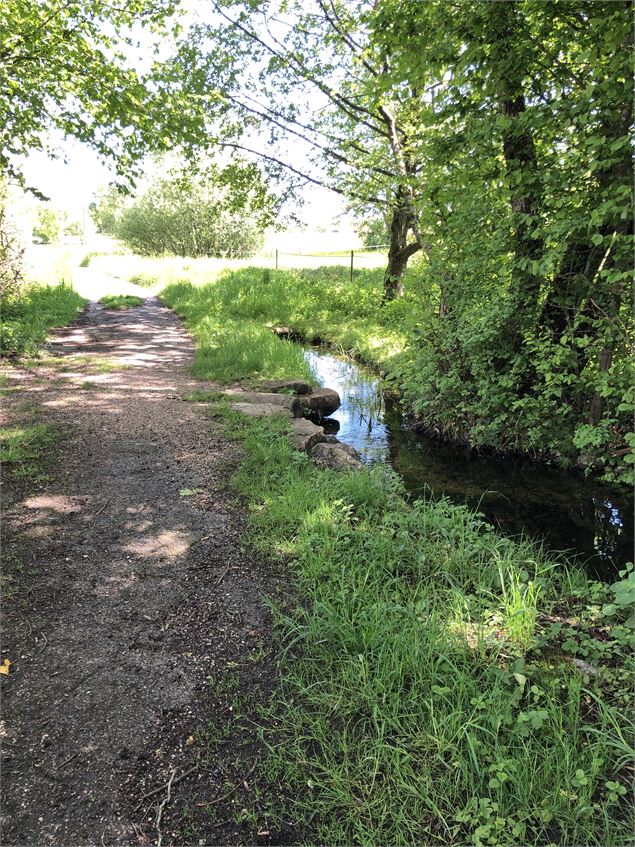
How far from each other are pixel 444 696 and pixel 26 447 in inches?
175

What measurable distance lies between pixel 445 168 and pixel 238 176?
8.54 m

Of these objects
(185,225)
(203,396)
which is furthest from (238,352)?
(185,225)

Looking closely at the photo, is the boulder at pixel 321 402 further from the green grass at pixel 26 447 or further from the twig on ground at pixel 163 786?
the twig on ground at pixel 163 786

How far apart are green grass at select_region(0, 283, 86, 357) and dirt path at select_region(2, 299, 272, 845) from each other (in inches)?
171

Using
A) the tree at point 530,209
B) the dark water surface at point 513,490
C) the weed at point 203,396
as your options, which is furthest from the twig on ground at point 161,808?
the weed at point 203,396

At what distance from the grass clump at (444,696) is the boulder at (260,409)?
9.04ft

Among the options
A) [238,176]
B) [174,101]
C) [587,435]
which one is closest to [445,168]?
[587,435]

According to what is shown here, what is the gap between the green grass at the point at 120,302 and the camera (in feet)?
52.2

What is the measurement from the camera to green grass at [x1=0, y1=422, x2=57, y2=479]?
4.47m

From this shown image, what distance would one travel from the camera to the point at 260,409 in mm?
6508

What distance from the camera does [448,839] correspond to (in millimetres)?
1769

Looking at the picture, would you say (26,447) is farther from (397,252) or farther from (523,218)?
(397,252)

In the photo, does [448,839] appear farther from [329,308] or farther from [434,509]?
[329,308]

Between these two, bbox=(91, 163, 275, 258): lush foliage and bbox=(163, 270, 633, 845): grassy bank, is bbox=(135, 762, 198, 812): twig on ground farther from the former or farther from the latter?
bbox=(91, 163, 275, 258): lush foliage
